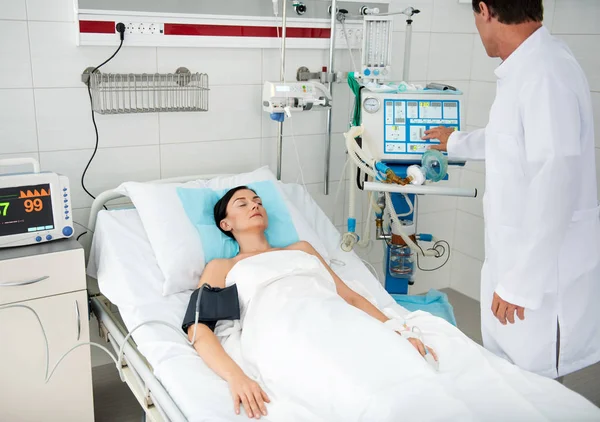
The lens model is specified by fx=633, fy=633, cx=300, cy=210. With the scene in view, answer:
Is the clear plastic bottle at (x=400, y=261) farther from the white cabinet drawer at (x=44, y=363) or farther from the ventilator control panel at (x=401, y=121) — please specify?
the white cabinet drawer at (x=44, y=363)

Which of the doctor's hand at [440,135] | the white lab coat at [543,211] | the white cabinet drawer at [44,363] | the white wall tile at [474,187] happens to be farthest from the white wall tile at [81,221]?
the white wall tile at [474,187]

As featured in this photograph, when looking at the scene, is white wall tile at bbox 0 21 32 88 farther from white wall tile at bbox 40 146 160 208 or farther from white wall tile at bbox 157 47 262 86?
white wall tile at bbox 157 47 262 86

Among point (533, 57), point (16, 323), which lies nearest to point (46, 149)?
point (16, 323)

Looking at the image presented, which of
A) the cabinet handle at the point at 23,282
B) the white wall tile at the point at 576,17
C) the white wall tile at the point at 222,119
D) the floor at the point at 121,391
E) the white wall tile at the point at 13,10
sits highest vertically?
the white wall tile at the point at 576,17

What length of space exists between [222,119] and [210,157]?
19cm

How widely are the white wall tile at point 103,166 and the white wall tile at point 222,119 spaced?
0.13 m

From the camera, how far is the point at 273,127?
3.19 metres

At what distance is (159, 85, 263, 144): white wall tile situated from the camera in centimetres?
292

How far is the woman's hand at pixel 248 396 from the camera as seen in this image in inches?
70.0

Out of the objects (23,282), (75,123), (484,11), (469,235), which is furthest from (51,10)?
(469,235)

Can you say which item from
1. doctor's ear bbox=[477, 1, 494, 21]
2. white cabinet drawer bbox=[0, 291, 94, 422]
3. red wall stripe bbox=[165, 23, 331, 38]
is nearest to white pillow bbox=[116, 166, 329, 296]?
white cabinet drawer bbox=[0, 291, 94, 422]

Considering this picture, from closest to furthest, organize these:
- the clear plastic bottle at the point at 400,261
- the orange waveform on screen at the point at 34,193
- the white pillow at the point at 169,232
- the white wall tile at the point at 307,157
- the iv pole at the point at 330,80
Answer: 1. the orange waveform on screen at the point at 34,193
2. the white pillow at the point at 169,232
3. the clear plastic bottle at the point at 400,261
4. the iv pole at the point at 330,80
5. the white wall tile at the point at 307,157

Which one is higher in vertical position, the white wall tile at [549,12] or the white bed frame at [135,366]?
the white wall tile at [549,12]

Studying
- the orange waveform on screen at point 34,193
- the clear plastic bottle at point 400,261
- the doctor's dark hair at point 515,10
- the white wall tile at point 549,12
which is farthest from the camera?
the white wall tile at point 549,12
